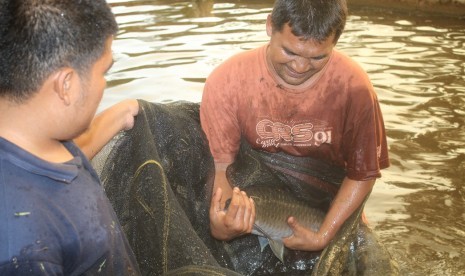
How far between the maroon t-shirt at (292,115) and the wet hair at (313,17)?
298 mm

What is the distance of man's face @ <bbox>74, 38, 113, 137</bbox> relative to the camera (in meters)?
1.81

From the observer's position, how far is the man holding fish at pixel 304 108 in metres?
3.24

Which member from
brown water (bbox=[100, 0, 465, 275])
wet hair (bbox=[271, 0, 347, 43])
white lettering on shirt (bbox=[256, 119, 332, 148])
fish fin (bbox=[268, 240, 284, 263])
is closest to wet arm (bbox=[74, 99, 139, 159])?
white lettering on shirt (bbox=[256, 119, 332, 148])

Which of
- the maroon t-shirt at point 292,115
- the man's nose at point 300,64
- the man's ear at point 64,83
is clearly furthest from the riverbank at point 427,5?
the man's ear at point 64,83

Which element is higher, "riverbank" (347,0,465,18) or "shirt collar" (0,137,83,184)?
"shirt collar" (0,137,83,184)

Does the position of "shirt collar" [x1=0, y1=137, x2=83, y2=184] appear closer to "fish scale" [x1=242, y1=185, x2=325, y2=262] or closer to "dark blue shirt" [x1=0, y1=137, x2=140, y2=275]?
"dark blue shirt" [x1=0, y1=137, x2=140, y2=275]

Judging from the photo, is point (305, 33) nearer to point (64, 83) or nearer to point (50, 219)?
point (64, 83)

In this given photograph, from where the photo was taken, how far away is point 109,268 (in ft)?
6.66

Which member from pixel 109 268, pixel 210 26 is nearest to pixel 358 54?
pixel 210 26

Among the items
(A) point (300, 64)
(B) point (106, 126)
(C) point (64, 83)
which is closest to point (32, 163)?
(C) point (64, 83)

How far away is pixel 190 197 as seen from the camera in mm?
3348

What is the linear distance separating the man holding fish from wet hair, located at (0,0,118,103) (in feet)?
5.30

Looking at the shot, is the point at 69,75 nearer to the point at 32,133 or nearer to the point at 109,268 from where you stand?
the point at 32,133

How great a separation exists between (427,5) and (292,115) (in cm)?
932
